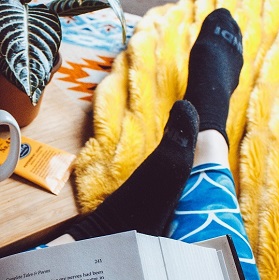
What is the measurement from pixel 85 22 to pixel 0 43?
0.55m

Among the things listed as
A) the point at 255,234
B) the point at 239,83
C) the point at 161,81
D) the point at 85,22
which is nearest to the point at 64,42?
the point at 85,22

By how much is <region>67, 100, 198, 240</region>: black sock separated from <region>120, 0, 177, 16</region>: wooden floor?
1.58ft

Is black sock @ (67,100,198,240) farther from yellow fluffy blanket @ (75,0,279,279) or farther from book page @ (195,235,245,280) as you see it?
book page @ (195,235,245,280)

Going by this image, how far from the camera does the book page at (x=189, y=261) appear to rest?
1.36 feet

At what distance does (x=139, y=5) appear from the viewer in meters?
1.09

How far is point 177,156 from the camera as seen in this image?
2.24 ft

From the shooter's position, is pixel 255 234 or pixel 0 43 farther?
pixel 255 234

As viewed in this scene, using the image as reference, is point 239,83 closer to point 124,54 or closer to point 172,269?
point 124,54

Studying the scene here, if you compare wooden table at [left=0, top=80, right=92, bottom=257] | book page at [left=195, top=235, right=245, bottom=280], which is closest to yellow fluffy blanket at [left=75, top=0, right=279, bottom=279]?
wooden table at [left=0, top=80, right=92, bottom=257]

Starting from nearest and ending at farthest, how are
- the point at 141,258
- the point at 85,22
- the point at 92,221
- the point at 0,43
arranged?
the point at 141,258 < the point at 0,43 < the point at 92,221 < the point at 85,22

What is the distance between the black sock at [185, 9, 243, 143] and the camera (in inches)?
32.6

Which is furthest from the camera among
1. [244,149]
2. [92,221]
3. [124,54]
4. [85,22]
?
[85,22]

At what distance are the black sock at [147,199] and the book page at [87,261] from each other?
0.16 metres

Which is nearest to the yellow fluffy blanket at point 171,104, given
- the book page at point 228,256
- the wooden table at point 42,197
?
the wooden table at point 42,197
